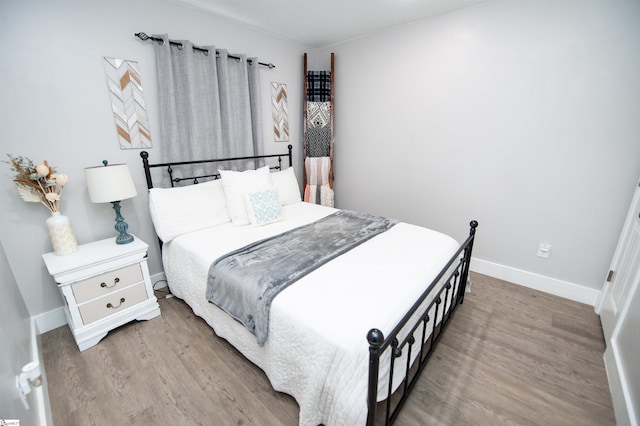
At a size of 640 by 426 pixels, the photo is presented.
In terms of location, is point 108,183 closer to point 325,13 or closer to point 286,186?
point 286,186

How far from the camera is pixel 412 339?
125 cm

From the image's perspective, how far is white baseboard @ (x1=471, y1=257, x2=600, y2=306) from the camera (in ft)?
7.38

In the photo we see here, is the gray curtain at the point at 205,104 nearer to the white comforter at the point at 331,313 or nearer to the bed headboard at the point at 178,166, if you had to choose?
the bed headboard at the point at 178,166

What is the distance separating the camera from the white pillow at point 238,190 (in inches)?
92.3

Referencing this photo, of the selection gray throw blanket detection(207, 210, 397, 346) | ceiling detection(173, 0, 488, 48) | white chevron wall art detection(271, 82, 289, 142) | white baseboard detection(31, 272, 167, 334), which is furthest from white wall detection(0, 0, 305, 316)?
gray throw blanket detection(207, 210, 397, 346)

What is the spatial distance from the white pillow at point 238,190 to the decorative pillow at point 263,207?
73mm

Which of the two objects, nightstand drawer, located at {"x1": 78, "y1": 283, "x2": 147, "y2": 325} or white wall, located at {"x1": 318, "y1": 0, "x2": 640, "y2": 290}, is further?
white wall, located at {"x1": 318, "y1": 0, "x2": 640, "y2": 290}

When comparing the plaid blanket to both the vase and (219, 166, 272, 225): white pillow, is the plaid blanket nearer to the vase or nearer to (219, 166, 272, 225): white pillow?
(219, 166, 272, 225): white pillow

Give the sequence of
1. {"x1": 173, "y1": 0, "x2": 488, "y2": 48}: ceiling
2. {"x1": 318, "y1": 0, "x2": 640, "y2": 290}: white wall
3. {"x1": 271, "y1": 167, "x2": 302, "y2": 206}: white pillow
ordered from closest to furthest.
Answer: {"x1": 318, "y1": 0, "x2": 640, "y2": 290}: white wall, {"x1": 173, "y1": 0, "x2": 488, "y2": 48}: ceiling, {"x1": 271, "y1": 167, "x2": 302, "y2": 206}: white pillow

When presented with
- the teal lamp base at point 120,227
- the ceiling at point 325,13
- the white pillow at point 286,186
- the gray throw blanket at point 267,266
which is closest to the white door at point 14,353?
the teal lamp base at point 120,227

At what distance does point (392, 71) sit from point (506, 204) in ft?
5.97

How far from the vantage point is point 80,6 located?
6.08ft

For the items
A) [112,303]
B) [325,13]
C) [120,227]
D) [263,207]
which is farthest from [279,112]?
[112,303]

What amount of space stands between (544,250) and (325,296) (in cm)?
227
